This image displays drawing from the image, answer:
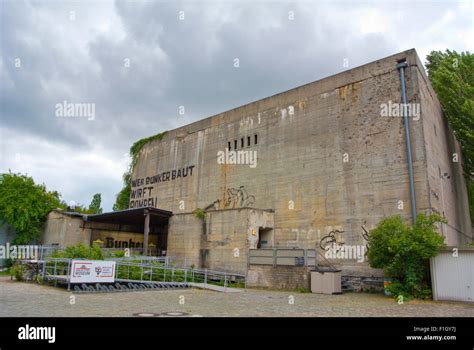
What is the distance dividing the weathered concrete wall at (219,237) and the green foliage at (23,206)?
11848 millimetres

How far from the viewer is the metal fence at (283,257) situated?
59.1ft

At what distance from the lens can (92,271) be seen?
14.5 metres

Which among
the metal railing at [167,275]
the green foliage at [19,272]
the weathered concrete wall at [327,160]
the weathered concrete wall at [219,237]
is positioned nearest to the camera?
the metal railing at [167,275]

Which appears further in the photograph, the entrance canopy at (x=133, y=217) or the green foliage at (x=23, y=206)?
the green foliage at (x=23, y=206)

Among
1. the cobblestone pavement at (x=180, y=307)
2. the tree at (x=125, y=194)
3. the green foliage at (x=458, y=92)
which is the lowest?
the cobblestone pavement at (x=180, y=307)

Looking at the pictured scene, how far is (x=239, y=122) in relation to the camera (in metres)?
26.4

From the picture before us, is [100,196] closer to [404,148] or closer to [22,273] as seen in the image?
[22,273]

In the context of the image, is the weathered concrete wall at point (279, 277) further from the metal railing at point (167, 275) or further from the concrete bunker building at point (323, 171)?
the metal railing at point (167, 275)

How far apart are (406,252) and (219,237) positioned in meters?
11.2

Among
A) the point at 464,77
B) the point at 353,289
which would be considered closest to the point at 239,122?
the point at 353,289

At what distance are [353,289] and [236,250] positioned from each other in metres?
6.72

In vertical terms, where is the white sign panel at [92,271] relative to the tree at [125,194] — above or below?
below

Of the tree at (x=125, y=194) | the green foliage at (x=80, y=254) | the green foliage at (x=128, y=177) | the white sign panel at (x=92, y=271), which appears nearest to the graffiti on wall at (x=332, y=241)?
the white sign panel at (x=92, y=271)

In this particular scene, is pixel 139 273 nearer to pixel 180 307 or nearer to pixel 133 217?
pixel 180 307
